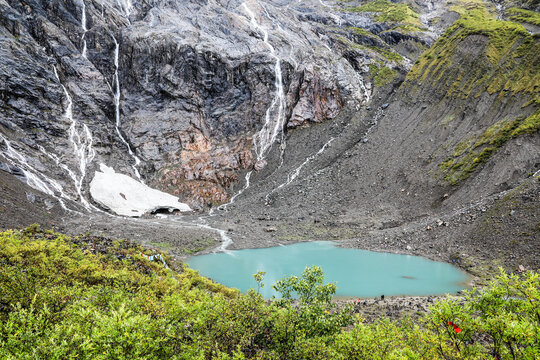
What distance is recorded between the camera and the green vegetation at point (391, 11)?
376 feet

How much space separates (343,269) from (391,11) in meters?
131

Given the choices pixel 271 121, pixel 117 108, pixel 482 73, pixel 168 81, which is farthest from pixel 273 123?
pixel 482 73

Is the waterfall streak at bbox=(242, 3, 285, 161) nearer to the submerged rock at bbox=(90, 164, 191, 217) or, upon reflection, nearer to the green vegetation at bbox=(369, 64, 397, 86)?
the submerged rock at bbox=(90, 164, 191, 217)

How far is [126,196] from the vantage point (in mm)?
50281

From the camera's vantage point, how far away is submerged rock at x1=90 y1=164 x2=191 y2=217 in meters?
47.8

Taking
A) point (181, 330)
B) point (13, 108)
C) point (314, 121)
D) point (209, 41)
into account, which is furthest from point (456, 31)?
point (13, 108)

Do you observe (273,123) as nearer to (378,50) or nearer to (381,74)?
(381,74)

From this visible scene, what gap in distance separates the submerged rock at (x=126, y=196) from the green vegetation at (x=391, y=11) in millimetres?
109942

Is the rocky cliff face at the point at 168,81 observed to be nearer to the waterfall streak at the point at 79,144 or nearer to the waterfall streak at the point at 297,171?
the waterfall streak at the point at 79,144

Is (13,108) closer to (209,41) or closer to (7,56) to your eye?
(7,56)

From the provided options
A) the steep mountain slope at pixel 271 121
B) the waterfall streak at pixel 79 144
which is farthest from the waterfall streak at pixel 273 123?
the waterfall streak at pixel 79 144

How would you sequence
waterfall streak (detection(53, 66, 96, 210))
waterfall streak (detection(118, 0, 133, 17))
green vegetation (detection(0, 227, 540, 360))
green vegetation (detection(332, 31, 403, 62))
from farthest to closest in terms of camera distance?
green vegetation (detection(332, 31, 403, 62)) → waterfall streak (detection(118, 0, 133, 17)) → waterfall streak (detection(53, 66, 96, 210)) → green vegetation (detection(0, 227, 540, 360))

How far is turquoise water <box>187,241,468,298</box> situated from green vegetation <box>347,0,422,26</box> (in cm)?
11118

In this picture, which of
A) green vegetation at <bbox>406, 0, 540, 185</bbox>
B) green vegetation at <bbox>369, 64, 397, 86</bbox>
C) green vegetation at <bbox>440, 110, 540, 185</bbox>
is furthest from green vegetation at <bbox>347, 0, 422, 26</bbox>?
green vegetation at <bbox>440, 110, 540, 185</bbox>
